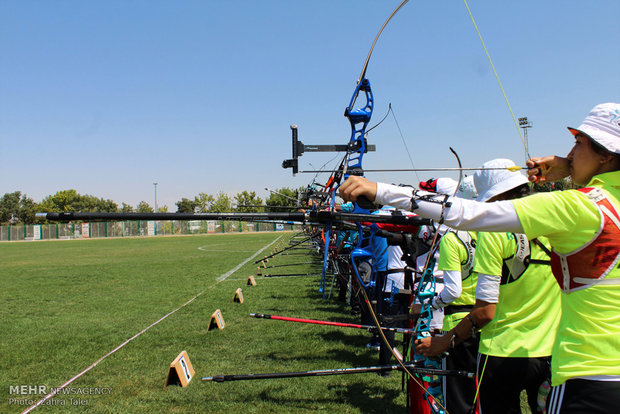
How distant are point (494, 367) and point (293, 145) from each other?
409 centimetres

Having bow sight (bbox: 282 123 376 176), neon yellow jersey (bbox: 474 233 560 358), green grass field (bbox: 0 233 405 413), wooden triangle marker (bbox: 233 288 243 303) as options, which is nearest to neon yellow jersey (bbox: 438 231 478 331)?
neon yellow jersey (bbox: 474 233 560 358)

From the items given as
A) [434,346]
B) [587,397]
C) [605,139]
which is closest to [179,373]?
[434,346]

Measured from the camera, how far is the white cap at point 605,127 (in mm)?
1619

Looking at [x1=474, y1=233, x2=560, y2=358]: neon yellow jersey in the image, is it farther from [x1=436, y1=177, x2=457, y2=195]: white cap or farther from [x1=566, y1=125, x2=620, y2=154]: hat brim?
[x1=436, y1=177, x2=457, y2=195]: white cap

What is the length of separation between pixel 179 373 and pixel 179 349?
1516mm

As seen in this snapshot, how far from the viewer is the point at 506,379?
2.48 m

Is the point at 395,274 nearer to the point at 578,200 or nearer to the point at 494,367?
the point at 494,367

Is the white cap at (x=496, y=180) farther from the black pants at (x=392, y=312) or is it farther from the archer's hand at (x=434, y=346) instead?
the black pants at (x=392, y=312)

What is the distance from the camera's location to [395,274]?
227 inches

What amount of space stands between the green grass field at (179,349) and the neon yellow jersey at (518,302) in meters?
2.24

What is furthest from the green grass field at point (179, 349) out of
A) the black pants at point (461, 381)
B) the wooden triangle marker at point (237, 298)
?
the black pants at point (461, 381)

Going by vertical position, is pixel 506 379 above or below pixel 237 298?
above


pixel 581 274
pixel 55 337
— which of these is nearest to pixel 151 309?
pixel 55 337

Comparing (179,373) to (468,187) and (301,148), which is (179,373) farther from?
(468,187)
